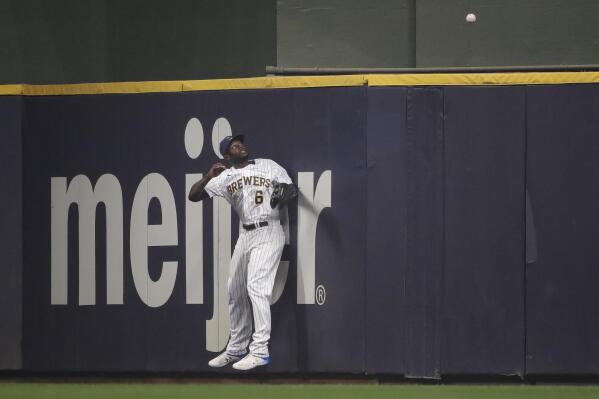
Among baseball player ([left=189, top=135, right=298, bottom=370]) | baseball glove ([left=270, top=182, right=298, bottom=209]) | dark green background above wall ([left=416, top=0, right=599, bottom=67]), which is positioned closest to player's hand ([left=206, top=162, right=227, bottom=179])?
baseball player ([left=189, top=135, right=298, bottom=370])

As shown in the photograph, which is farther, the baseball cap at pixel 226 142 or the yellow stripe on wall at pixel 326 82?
the baseball cap at pixel 226 142

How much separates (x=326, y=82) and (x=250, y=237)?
1470 millimetres

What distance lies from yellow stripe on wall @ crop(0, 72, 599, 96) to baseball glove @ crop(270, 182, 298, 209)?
934mm

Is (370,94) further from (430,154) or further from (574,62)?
(574,62)

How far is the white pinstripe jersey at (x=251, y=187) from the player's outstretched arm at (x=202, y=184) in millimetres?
30

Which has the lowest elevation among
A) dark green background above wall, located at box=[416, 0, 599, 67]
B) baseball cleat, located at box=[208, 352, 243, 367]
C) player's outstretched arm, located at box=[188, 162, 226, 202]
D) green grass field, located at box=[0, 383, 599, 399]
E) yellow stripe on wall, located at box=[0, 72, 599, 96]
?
green grass field, located at box=[0, 383, 599, 399]

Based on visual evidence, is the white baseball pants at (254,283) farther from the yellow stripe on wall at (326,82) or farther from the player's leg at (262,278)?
the yellow stripe on wall at (326,82)

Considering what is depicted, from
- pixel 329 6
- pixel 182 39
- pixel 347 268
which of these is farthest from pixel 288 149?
pixel 182 39

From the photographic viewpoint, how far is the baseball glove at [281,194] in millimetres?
7867

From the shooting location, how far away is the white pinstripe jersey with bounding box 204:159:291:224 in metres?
8.03

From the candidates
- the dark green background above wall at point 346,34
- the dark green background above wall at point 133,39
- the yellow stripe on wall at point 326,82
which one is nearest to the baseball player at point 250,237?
the yellow stripe on wall at point 326,82

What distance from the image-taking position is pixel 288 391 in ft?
25.5

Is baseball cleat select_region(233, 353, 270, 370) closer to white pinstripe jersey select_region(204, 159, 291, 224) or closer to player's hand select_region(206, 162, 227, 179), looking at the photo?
white pinstripe jersey select_region(204, 159, 291, 224)

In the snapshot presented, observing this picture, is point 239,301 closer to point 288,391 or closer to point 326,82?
point 288,391
